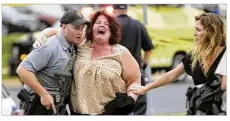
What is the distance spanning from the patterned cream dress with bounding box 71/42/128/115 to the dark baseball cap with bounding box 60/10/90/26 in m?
0.16

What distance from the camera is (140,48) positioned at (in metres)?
7.96

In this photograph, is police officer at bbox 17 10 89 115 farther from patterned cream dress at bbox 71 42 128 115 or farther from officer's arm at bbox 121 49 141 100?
officer's arm at bbox 121 49 141 100

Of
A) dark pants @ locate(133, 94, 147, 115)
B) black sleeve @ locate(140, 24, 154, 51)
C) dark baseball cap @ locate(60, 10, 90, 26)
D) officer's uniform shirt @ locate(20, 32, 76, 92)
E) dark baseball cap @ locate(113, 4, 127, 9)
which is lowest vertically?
dark pants @ locate(133, 94, 147, 115)

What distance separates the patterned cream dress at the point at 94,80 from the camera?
630 cm

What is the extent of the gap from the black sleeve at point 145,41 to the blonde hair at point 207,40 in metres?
1.47

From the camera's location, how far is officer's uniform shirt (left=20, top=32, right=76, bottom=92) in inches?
245

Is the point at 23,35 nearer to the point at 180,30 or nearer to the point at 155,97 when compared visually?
the point at 180,30

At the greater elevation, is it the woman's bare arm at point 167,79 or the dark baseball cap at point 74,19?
the dark baseball cap at point 74,19

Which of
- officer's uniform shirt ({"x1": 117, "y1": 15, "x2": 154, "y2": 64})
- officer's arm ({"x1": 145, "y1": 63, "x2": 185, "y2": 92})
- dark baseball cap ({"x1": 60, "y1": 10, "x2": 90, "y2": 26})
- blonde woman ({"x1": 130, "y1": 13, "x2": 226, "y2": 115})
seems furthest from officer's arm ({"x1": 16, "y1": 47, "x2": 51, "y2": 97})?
officer's uniform shirt ({"x1": 117, "y1": 15, "x2": 154, "y2": 64})

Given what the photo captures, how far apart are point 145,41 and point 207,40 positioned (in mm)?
1636

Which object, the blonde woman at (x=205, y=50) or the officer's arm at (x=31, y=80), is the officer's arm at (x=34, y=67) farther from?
the blonde woman at (x=205, y=50)

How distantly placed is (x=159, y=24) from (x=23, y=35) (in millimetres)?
1280

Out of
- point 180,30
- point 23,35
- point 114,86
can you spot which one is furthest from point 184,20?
point 114,86

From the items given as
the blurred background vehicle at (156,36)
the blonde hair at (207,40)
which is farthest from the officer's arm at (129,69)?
the blurred background vehicle at (156,36)
